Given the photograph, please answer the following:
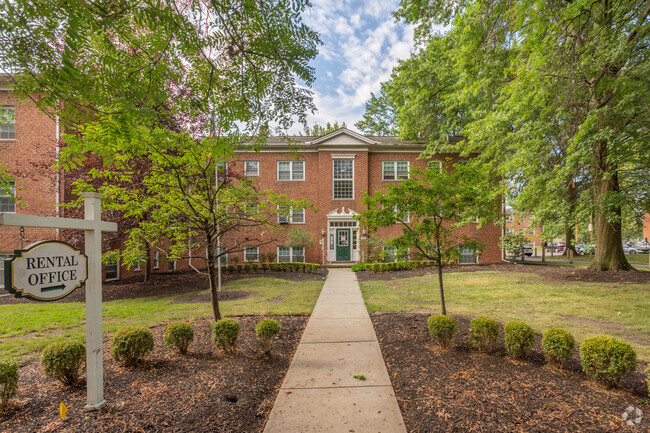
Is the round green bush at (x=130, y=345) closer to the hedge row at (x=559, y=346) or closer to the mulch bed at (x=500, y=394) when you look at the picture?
the mulch bed at (x=500, y=394)

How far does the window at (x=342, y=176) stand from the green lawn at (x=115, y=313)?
Result: 9.05 meters

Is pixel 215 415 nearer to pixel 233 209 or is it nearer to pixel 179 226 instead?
pixel 179 226

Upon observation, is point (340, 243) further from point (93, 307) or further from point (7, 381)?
point (7, 381)

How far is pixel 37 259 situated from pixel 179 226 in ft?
8.24

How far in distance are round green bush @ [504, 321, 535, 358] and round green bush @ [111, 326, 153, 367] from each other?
492 centimetres

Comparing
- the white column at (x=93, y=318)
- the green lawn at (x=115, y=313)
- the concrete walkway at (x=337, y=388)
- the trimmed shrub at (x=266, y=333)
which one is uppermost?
the white column at (x=93, y=318)

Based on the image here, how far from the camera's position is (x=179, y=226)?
16.1ft

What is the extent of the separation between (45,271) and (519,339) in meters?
5.38

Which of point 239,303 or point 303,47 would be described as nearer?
point 303,47

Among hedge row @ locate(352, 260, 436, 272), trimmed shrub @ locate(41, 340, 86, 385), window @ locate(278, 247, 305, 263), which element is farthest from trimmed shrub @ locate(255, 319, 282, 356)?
window @ locate(278, 247, 305, 263)

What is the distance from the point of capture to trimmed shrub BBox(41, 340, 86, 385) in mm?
3197

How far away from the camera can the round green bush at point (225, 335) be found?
165 inches

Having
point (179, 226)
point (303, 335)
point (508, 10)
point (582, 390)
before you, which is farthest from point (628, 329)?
point (179, 226)

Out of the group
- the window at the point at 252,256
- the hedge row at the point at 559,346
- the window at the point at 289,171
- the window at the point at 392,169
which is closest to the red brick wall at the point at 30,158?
the window at the point at 252,256
